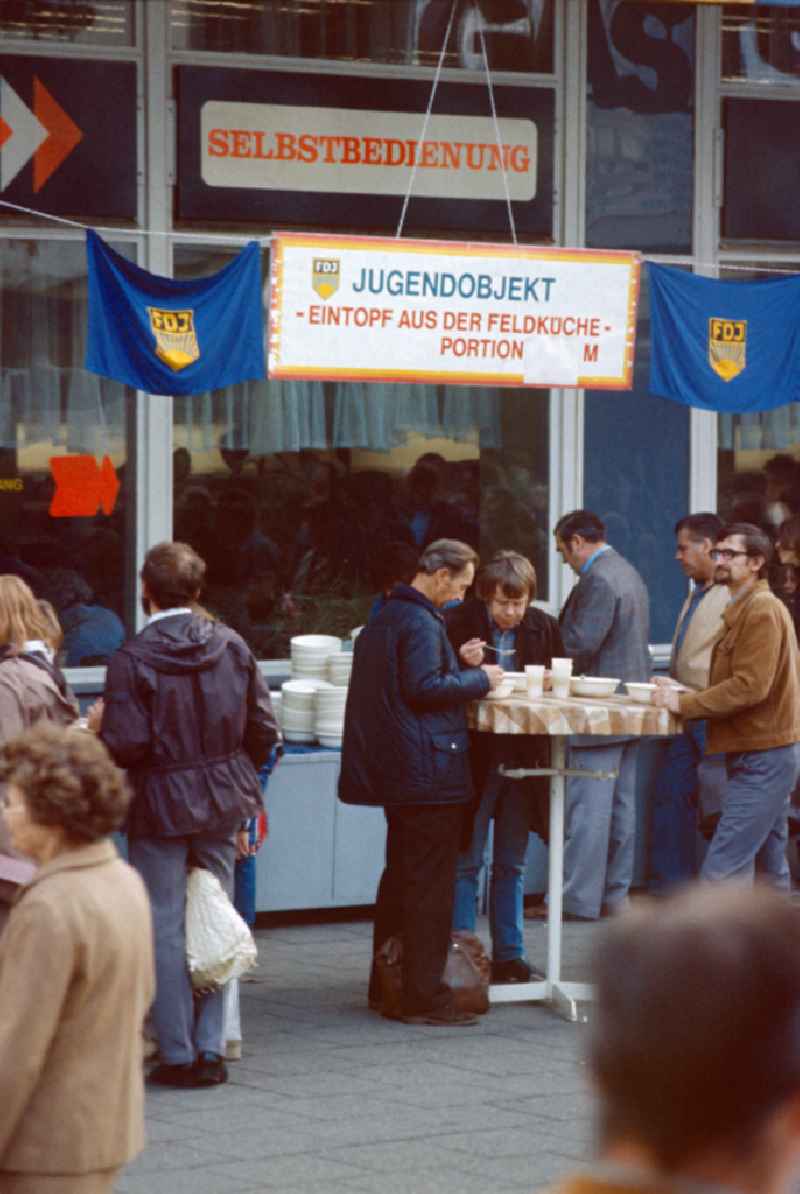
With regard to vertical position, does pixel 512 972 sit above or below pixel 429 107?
below

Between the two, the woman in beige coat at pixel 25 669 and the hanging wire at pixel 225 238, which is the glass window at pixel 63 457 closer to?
the hanging wire at pixel 225 238

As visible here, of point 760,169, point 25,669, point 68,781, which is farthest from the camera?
point 760,169

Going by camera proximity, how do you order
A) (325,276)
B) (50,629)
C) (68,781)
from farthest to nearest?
1. (325,276)
2. (50,629)
3. (68,781)

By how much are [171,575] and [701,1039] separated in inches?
234

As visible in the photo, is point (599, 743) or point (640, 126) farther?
point (640, 126)

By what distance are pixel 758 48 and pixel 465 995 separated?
6419mm

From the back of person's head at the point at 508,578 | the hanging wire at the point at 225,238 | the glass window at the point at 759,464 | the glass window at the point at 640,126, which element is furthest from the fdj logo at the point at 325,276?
the glass window at the point at 759,464

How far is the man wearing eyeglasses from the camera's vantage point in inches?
357

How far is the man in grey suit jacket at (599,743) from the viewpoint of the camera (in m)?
10.7

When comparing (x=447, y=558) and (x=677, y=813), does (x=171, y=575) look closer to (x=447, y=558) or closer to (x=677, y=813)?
(x=447, y=558)

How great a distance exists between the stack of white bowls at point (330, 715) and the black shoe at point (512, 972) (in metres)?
1.78

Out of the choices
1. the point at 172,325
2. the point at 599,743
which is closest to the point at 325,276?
the point at 172,325

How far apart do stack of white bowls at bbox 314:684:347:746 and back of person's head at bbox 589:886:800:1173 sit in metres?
8.78

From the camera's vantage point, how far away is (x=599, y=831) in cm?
1065
